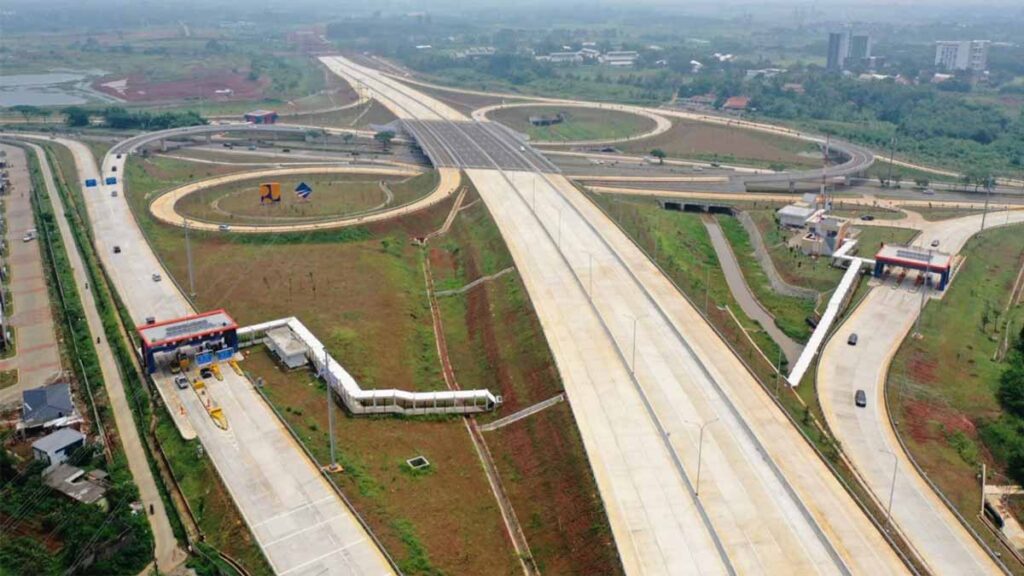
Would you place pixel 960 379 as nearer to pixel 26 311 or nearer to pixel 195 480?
pixel 195 480

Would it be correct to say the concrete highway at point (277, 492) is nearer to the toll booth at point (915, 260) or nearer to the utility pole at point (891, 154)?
the toll booth at point (915, 260)

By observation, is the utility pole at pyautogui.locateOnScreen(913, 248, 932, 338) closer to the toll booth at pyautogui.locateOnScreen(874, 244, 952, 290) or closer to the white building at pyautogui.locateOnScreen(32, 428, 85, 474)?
the toll booth at pyautogui.locateOnScreen(874, 244, 952, 290)

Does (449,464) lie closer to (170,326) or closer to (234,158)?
(170,326)

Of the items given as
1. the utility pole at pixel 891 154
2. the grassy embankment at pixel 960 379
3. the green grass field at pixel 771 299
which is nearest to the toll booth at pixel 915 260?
the grassy embankment at pixel 960 379

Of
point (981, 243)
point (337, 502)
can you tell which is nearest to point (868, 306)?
point (981, 243)

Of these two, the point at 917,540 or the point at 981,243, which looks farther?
the point at 981,243

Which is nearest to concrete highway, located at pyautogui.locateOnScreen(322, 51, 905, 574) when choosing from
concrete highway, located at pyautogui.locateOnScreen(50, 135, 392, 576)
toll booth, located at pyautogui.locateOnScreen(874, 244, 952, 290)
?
concrete highway, located at pyautogui.locateOnScreen(50, 135, 392, 576)
